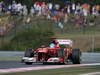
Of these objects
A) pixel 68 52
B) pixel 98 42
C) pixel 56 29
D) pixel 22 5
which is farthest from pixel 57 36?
pixel 68 52

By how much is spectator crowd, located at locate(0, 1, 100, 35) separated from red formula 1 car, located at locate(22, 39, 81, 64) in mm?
17452

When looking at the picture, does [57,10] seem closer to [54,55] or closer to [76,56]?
[54,55]

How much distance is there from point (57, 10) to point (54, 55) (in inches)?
808

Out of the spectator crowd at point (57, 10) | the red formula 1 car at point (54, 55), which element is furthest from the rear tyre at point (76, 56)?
the spectator crowd at point (57, 10)

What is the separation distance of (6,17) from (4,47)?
3135mm

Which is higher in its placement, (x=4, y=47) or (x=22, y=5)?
(x=22, y=5)

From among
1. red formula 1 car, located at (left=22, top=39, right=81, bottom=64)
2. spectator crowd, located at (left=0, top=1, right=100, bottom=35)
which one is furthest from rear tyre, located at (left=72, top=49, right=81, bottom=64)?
spectator crowd, located at (left=0, top=1, right=100, bottom=35)

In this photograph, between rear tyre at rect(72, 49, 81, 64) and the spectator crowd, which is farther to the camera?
the spectator crowd

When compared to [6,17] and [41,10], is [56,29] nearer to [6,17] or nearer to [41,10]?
[41,10]

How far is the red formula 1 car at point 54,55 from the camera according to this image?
20.6 metres

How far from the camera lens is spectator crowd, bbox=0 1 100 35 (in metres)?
39.1

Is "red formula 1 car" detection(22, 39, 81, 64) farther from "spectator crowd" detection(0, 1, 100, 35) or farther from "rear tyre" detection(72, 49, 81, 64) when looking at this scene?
"spectator crowd" detection(0, 1, 100, 35)

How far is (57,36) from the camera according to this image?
129ft

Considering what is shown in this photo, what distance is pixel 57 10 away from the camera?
1622 inches
